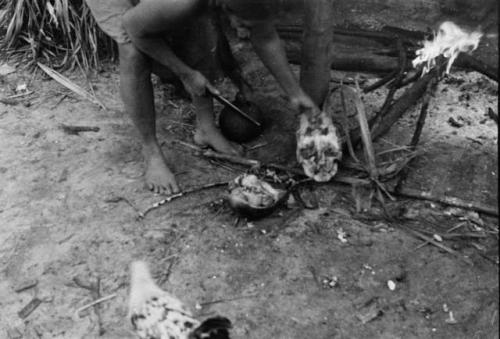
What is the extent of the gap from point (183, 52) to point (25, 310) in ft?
5.49

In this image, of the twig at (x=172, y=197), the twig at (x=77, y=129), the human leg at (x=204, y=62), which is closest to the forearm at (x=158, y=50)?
the human leg at (x=204, y=62)

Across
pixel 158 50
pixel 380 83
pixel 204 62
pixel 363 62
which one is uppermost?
pixel 158 50

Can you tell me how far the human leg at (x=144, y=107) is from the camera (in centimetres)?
316

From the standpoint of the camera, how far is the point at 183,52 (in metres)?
3.38

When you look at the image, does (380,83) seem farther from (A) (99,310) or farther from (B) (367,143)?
(A) (99,310)

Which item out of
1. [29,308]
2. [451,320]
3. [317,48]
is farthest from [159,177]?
[451,320]

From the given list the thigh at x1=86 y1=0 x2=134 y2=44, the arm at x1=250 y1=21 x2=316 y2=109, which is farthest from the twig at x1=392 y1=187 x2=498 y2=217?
the thigh at x1=86 y1=0 x2=134 y2=44

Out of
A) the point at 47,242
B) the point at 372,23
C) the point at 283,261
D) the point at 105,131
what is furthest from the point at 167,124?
the point at 372,23

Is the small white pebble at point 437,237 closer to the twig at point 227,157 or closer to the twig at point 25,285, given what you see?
the twig at point 227,157

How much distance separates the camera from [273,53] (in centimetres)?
312

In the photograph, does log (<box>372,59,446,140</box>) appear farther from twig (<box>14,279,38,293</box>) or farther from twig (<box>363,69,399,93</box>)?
twig (<box>14,279,38,293</box>)

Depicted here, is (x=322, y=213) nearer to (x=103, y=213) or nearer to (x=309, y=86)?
(x=309, y=86)

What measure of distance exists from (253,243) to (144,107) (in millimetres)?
1037

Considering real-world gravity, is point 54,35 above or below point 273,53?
below
